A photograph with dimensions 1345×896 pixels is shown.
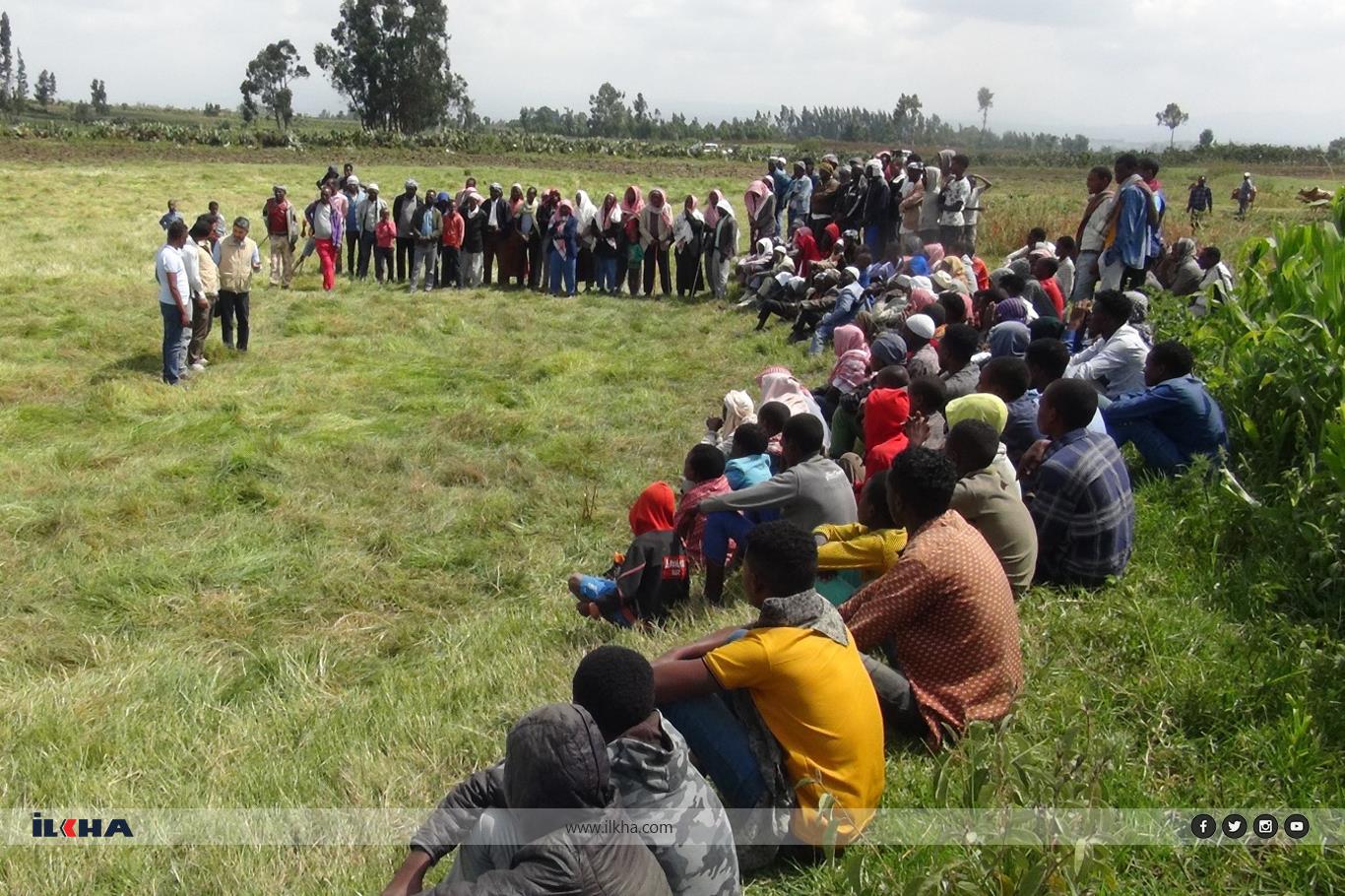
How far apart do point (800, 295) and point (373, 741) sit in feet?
33.2

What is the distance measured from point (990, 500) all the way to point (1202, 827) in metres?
1.55

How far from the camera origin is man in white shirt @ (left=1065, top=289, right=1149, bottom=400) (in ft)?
22.2

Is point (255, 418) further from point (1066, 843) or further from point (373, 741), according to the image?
point (1066, 843)

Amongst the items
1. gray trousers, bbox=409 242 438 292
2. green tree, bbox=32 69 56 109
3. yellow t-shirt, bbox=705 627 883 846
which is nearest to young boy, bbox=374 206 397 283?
gray trousers, bbox=409 242 438 292

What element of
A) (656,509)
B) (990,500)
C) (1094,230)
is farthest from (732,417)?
(1094,230)

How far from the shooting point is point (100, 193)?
22922mm

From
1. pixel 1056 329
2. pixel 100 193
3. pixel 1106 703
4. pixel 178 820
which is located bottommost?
pixel 178 820

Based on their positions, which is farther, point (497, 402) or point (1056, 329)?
point (497, 402)

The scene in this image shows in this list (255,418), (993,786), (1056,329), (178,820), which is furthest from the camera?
(255,418)

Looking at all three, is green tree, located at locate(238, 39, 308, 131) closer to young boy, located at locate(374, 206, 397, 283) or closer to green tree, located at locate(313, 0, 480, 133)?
green tree, located at locate(313, 0, 480, 133)

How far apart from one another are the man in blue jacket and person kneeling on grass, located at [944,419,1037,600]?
1.76m

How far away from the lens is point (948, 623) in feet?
11.9

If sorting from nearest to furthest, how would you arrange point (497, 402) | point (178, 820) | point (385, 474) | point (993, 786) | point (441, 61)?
point (993, 786)
point (178, 820)
point (385, 474)
point (497, 402)
point (441, 61)

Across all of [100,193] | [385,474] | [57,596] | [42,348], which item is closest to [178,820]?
[57,596]
